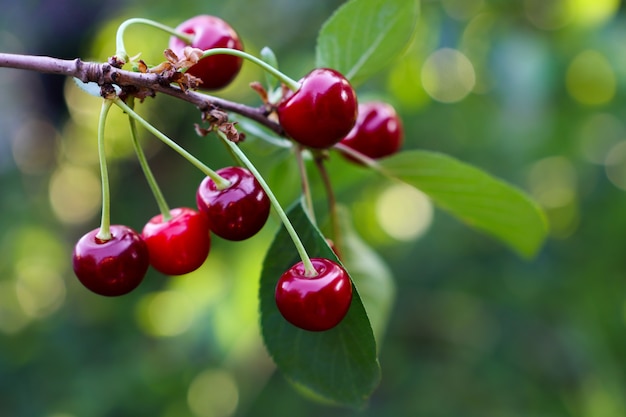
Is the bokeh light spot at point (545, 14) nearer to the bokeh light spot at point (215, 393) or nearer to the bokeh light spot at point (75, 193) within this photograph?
the bokeh light spot at point (215, 393)

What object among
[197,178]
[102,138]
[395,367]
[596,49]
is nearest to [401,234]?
[395,367]

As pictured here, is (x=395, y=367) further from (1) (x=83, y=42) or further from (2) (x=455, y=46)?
(1) (x=83, y=42)

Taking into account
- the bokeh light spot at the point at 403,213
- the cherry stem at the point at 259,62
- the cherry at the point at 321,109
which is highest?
the cherry stem at the point at 259,62

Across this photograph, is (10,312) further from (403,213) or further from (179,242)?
(179,242)

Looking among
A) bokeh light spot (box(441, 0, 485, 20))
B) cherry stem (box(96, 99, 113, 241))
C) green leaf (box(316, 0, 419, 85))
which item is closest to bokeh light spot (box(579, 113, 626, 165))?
bokeh light spot (box(441, 0, 485, 20))

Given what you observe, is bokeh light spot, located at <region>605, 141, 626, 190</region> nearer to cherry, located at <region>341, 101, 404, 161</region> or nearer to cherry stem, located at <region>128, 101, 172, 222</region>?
cherry, located at <region>341, 101, 404, 161</region>

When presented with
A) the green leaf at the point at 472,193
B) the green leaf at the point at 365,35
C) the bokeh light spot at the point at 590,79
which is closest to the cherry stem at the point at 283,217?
the green leaf at the point at 365,35
